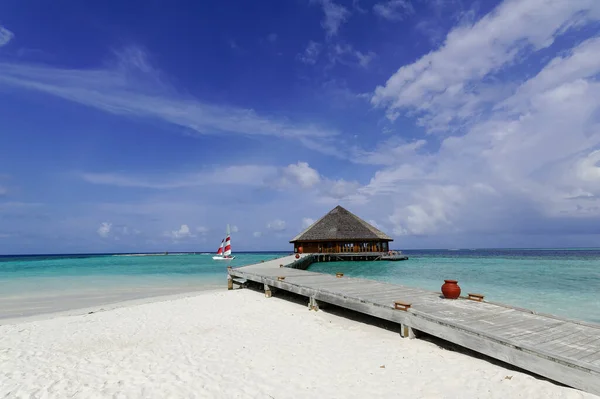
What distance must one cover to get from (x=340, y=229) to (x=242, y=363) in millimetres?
37081

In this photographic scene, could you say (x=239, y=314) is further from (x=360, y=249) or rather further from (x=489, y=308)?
(x=360, y=249)

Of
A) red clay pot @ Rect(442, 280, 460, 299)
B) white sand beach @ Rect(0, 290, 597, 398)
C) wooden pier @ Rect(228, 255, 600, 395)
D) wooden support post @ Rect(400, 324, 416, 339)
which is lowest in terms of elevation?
white sand beach @ Rect(0, 290, 597, 398)

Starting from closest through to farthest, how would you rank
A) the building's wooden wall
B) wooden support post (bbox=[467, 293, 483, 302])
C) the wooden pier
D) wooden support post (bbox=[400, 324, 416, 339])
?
the wooden pier, wooden support post (bbox=[400, 324, 416, 339]), wooden support post (bbox=[467, 293, 483, 302]), the building's wooden wall

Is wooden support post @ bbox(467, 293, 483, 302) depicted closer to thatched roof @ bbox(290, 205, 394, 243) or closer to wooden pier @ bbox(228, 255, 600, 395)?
wooden pier @ bbox(228, 255, 600, 395)

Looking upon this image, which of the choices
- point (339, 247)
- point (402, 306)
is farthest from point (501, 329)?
point (339, 247)

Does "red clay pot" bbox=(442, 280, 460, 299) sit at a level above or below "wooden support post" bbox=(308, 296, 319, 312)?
above

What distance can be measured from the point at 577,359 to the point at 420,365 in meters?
2.11

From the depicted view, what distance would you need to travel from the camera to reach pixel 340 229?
42406mm

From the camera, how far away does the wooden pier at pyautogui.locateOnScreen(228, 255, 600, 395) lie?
14.4ft

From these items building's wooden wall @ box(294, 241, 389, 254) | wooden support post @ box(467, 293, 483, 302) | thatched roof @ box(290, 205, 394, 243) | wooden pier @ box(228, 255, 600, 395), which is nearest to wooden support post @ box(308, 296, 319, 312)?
wooden pier @ box(228, 255, 600, 395)

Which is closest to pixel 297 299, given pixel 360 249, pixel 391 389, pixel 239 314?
pixel 239 314

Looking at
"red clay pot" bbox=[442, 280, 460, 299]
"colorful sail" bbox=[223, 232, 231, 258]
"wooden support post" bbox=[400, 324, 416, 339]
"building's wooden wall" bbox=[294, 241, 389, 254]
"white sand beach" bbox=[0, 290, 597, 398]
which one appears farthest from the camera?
"colorful sail" bbox=[223, 232, 231, 258]

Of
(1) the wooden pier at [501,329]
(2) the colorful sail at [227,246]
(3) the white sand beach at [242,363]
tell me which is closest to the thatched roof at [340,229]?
(2) the colorful sail at [227,246]

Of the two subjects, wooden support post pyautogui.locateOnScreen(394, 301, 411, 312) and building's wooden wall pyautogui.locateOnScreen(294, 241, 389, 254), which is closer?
wooden support post pyautogui.locateOnScreen(394, 301, 411, 312)
